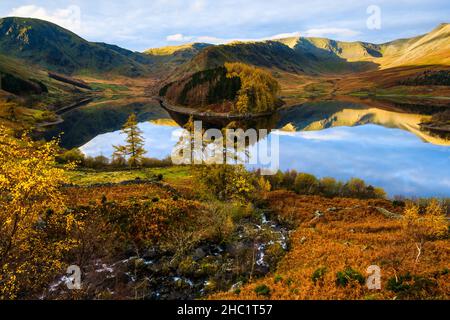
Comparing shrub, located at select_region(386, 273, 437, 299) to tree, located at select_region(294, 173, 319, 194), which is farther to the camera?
tree, located at select_region(294, 173, 319, 194)

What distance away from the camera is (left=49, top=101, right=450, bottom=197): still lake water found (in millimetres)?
77250

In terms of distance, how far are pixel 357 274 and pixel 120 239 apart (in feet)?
81.7

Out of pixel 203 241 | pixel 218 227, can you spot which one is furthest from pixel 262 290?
pixel 218 227

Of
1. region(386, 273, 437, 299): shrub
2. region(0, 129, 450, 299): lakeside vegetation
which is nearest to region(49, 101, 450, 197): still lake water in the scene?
region(0, 129, 450, 299): lakeside vegetation

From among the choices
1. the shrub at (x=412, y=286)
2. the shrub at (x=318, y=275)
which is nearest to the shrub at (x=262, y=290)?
the shrub at (x=318, y=275)

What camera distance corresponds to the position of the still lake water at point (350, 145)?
7725cm

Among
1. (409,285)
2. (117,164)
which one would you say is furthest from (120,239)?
(117,164)

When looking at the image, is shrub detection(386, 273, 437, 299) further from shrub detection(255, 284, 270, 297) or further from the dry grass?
shrub detection(255, 284, 270, 297)

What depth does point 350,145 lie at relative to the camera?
11181 cm

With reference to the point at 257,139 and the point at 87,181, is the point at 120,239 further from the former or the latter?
the point at 257,139

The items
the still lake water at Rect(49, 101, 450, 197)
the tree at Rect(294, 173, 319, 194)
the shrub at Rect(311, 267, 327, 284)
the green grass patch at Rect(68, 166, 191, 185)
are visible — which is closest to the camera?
the shrub at Rect(311, 267, 327, 284)

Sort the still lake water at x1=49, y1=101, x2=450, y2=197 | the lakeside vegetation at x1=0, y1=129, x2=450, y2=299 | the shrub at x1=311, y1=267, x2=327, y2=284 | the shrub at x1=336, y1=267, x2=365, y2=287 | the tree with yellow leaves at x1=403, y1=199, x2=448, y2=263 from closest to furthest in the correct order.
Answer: the lakeside vegetation at x1=0, y1=129, x2=450, y2=299 < the shrub at x1=336, y1=267, x2=365, y2=287 < the shrub at x1=311, y1=267, x2=327, y2=284 < the tree with yellow leaves at x1=403, y1=199, x2=448, y2=263 < the still lake water at x1=49, y1=101, x2=450, y2=197

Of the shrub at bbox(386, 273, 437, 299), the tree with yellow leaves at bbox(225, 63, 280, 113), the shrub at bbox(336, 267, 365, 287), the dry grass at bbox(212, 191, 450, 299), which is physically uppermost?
the tree with yellow leaves at bbox(225, 63, 280, 113)

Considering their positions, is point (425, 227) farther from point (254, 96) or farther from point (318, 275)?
point (254, 96)
